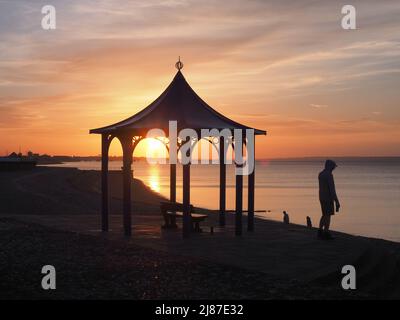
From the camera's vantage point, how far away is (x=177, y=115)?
53.8 feet

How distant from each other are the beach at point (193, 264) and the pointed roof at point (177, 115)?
10.6ft

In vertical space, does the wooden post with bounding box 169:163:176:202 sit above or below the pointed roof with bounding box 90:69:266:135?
below

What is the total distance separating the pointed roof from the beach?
325 centimetres

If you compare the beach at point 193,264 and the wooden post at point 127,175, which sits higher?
the wooden post at point 127,175

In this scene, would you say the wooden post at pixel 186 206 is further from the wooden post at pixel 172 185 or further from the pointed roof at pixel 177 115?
the wooden post at pixel 172 185

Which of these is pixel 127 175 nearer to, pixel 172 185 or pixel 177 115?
pixel 177 115

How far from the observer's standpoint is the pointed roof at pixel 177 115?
16156 millimetres

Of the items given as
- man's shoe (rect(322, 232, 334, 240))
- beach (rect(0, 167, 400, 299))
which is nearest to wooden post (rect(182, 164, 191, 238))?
beach (rect(0, 167, 400, 299))

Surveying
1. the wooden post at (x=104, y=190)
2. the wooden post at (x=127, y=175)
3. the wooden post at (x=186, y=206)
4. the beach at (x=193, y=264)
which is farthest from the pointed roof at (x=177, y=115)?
the beach at (x=193, y=264)

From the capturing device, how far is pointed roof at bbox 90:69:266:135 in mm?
16156

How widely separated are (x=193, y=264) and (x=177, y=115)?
20.0ft

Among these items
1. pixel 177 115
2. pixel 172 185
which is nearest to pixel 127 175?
pixel 177 115

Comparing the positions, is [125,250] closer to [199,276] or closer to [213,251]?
[213,251]

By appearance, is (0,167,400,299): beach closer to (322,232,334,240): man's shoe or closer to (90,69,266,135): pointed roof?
(322,232,334,240): man's shoe
